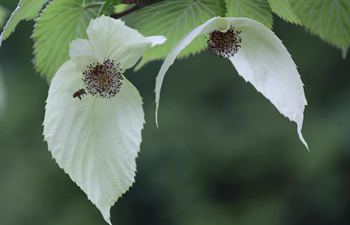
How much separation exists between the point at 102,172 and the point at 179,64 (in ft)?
15.3

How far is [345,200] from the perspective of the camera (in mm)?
5258

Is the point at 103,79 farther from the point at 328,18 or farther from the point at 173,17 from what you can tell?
the point at 328,18

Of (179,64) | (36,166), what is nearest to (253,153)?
(179,64)

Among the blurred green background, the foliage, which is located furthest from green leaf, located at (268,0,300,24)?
the blurred green background

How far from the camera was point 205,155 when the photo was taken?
5312mm

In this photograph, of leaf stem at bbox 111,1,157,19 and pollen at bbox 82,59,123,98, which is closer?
pollen at bbox 82,59,123,98

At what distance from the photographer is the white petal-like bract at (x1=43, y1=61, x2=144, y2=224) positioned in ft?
1.99

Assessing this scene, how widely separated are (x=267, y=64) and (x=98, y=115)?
0.48 ft

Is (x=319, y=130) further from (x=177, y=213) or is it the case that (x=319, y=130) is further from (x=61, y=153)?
(x=61, y=153)

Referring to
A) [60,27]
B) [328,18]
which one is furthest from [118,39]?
[328,18]

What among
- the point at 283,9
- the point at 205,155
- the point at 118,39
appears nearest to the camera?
the point at 118,39

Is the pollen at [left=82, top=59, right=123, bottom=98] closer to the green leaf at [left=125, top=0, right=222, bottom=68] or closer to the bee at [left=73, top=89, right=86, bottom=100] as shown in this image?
the bee at [left=73, top=89, right=86, bottom=100]

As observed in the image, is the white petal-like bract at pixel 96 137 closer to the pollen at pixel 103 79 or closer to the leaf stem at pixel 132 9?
the pollen at pixel 103 79

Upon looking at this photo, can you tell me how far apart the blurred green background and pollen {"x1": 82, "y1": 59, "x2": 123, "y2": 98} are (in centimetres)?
418
